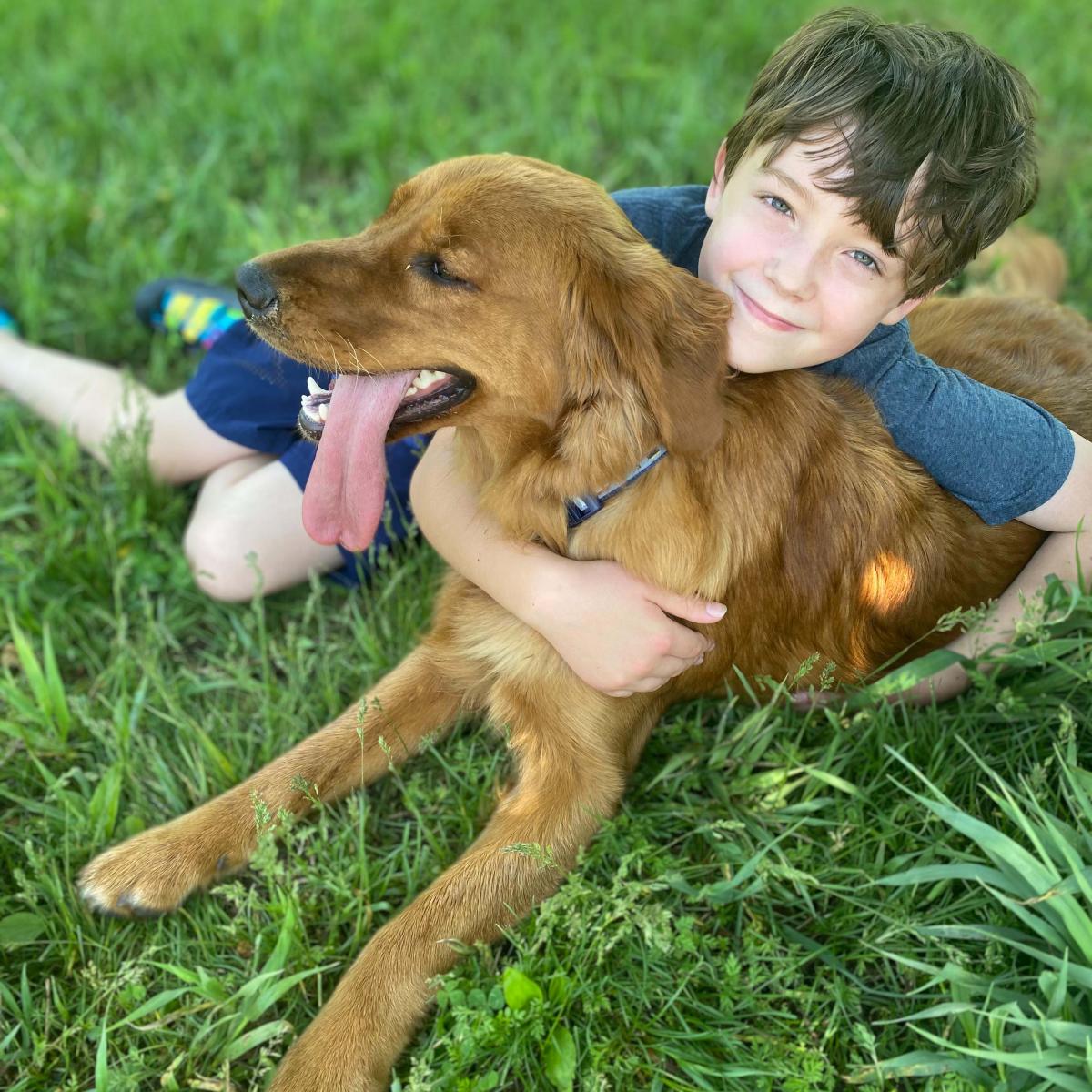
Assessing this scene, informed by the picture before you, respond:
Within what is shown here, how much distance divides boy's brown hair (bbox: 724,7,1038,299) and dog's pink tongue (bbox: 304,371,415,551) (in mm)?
1036

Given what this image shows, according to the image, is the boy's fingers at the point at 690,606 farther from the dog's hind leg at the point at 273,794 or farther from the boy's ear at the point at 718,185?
the boy's ear at the point at 718,185

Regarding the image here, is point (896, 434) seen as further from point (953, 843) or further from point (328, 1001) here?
point (328, 1001)

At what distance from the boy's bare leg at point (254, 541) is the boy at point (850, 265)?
541 millimetres

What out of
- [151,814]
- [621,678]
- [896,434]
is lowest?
[151,814]

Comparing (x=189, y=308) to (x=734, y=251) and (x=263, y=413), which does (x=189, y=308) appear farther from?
(x=734, y=251)

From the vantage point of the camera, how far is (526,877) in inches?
90.4

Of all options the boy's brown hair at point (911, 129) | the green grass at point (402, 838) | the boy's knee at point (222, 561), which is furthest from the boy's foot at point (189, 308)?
the boy's brown hair at point (911, 129)

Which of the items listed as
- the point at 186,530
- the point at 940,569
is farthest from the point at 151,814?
the point at 940,569

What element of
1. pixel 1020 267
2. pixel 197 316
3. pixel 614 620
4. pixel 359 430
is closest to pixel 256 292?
pixel 359 430

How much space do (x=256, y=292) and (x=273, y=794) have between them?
1.24 m

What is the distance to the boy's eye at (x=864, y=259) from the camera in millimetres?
Result: 2188

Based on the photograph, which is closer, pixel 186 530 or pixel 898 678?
pixel 898 678

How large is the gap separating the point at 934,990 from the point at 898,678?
712mm

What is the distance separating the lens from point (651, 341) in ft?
6.64
